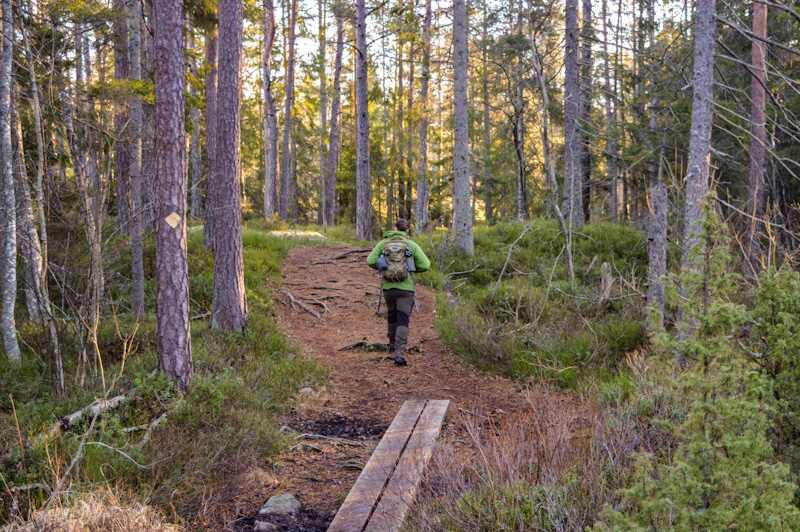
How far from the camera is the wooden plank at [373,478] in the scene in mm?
3584

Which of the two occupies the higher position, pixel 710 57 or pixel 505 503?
pixel 710 57

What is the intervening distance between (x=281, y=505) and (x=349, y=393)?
3.07 m

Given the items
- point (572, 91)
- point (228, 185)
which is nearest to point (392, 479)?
point (228, 185)

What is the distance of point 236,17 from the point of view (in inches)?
327

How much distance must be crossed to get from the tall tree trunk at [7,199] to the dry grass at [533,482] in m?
6.28

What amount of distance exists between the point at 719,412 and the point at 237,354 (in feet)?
20.8

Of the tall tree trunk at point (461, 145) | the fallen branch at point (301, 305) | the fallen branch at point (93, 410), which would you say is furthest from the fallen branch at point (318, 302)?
the fallen branch at point (93, 410)

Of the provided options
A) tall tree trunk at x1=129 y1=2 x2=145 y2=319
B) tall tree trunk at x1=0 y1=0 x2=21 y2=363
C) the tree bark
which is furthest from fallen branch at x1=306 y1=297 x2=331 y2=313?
tall tree trunk at x1=0 y1=0 x2=21 y2=363

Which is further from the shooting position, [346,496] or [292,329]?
[292,329]

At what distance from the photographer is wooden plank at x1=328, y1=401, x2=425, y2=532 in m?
3.58

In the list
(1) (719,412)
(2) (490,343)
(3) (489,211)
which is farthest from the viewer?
(3) (489,211)

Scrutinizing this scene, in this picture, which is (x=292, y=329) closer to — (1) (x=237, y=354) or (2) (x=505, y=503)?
(1) (x=237, y=354)

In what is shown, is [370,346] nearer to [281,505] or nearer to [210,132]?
[281,505]

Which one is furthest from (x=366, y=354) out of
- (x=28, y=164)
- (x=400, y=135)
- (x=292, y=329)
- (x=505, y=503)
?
(x=400, y=135)
